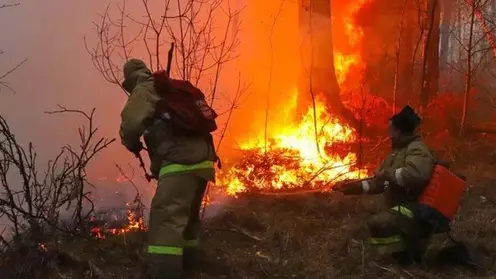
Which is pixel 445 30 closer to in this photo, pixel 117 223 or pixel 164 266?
pixel 117 223

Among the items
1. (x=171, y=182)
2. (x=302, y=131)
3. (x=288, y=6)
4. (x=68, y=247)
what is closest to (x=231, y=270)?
(x=171, y=182)

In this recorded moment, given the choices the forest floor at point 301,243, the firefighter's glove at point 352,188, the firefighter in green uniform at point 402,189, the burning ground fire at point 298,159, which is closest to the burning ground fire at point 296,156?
the burning ground fire at point 298,159

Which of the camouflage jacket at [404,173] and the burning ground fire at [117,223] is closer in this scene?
the camouflage jacket at [404,173]

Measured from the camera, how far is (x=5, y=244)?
213 inches

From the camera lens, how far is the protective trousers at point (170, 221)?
15.1ft

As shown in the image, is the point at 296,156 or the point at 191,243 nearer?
the point at 191,243

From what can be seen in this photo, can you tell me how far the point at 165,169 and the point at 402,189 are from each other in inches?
82.1

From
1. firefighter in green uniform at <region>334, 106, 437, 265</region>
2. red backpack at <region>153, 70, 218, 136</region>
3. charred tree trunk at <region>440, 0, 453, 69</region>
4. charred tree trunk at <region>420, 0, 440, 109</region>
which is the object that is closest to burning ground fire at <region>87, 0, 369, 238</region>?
charred tree trunk at <region>420, 0, 440, 109</region>

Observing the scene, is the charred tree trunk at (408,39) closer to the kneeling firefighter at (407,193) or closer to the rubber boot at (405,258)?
the kneeling firefighter at (407,193)

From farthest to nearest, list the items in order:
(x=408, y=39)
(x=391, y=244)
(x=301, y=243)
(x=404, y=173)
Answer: (x=408, y=39), (x=301, y=243), (x=391, y=244), (x=404, y=173)

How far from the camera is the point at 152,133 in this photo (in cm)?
480

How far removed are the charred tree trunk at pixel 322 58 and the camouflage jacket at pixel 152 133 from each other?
5412 millimetres

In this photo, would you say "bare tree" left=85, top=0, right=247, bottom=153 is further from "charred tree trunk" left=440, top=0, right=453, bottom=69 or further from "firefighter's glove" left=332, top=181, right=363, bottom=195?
"charred tree trunk" left=440, top=0, right=453, bottom=69

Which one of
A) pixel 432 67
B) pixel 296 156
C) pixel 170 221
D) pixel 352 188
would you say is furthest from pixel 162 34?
pixel 170 221
